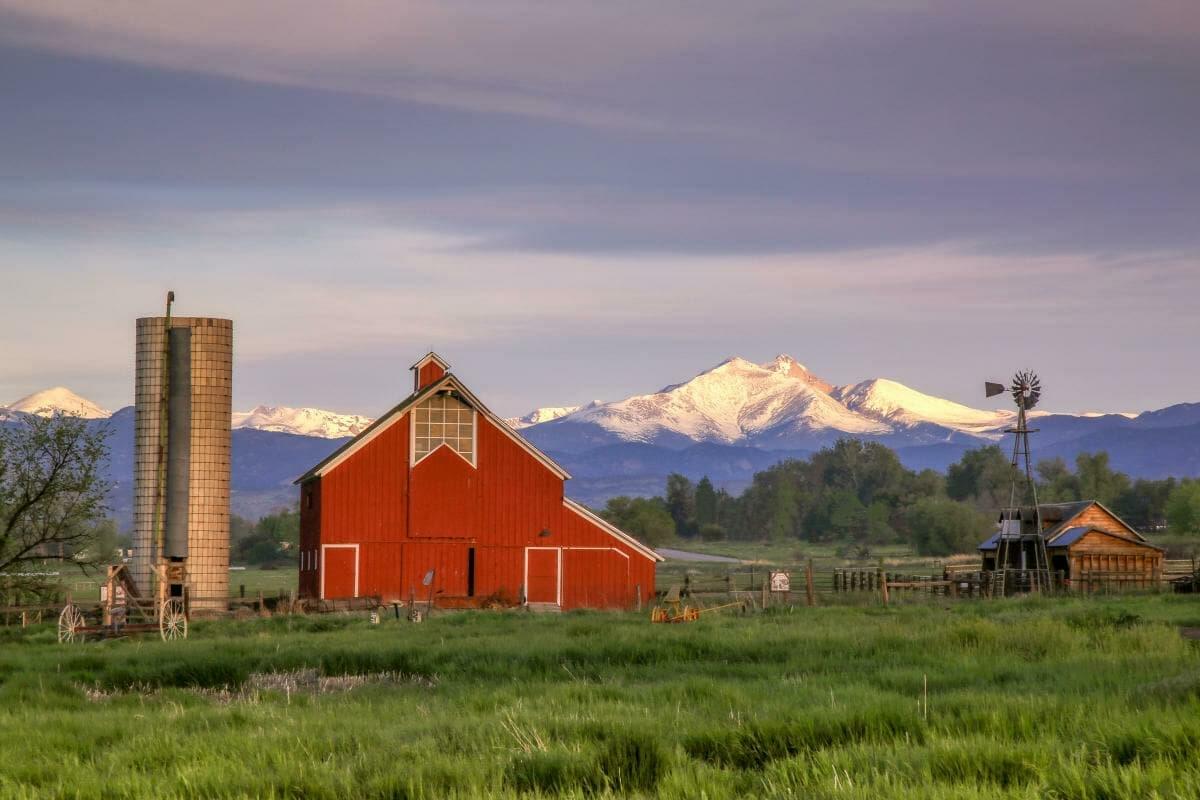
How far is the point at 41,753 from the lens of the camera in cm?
1273

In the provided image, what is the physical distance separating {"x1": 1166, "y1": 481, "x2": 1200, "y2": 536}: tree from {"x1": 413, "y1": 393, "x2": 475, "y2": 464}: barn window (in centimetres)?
9150

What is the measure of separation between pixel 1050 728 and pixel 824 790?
10.6 feet

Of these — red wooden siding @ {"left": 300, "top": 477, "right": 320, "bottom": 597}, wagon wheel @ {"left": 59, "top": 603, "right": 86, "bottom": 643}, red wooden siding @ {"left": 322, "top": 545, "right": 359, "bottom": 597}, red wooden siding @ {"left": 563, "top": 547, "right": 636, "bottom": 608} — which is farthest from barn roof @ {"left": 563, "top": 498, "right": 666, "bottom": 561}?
wagon wheel @ {"left": 59, "top": 603, "right": 86, "bottom": 643}

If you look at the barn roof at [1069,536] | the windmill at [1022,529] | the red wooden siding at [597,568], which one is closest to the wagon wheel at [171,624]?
the red wooden siding at [597,568]

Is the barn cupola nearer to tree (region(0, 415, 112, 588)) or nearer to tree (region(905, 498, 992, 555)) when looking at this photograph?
tree (region(0, 415, 112, 588))

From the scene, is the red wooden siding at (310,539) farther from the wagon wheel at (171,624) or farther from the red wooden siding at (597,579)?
the red wooden siding at (597,579)

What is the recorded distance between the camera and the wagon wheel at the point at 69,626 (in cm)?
3275

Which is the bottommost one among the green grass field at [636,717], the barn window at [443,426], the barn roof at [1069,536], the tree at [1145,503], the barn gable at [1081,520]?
the green grass field at [636,717]

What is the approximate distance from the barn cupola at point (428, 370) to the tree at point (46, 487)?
11.5 meters

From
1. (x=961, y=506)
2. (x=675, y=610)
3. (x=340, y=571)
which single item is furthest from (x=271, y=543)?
(x=675, y=610)

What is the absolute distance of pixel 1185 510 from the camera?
4811 inches

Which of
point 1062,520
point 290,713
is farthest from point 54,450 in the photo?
point 1062,520

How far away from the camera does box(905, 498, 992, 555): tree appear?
12812 cm

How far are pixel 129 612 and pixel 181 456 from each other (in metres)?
5.59
